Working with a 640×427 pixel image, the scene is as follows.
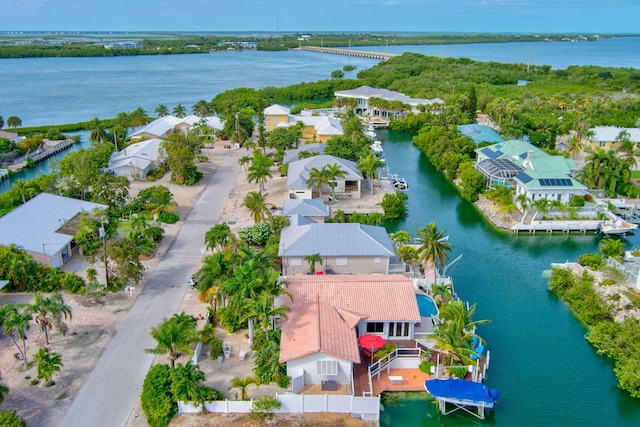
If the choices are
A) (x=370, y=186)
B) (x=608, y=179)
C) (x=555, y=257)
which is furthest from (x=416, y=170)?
(x=555, y=257)

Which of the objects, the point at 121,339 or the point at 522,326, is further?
the point at 522,326

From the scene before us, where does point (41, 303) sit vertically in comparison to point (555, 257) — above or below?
above

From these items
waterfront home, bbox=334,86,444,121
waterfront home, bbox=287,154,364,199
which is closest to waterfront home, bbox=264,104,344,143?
waterfront home, bbox=334,86,444,121

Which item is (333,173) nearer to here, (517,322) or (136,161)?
(517,322)

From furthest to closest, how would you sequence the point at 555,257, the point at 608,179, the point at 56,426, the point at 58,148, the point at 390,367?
the point at 58,148 → the point at 608,179 → the point at 555,257 → the point at 390,367 → the point at 56,426

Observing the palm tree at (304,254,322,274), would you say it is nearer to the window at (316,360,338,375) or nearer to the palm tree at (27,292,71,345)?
the window at (316,360,338,375)

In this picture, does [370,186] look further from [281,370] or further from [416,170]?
[281,370]

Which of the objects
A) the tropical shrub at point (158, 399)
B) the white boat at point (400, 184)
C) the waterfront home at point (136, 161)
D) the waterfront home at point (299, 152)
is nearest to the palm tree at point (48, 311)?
the tropical shrub at point (158, 399)

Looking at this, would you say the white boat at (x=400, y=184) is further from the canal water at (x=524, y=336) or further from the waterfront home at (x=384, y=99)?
the waterfront home at (x=384, y=99)
